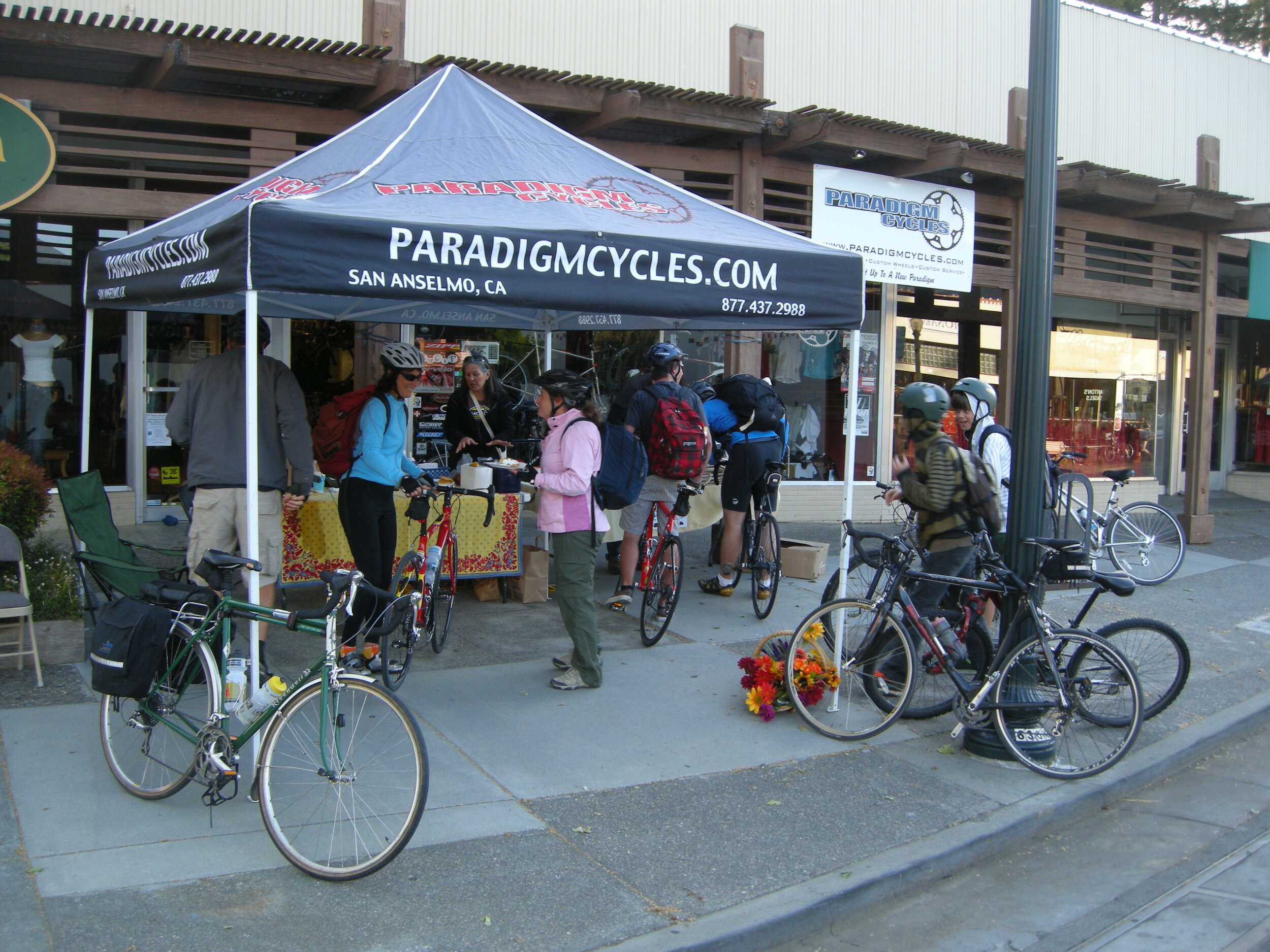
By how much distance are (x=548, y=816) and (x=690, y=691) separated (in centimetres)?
186

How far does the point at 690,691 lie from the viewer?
6.07m

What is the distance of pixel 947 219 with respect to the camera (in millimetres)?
11820

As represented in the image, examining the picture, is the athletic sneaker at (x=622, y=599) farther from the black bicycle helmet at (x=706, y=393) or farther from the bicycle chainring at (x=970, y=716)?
the bicycle chainring at (x=970, y=716)

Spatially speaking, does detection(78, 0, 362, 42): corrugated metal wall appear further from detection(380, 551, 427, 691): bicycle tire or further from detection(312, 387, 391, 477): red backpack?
detection(380, 551, 427, 691): bicycle tire

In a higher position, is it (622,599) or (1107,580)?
(1107,580)

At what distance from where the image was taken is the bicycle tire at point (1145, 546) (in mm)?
10070

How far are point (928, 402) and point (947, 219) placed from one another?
7234mm

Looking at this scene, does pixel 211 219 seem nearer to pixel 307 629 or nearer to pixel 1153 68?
pixel 307 629

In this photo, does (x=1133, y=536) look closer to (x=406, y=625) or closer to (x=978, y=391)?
(x=978, y=391)

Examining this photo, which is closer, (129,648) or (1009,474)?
(129,648)

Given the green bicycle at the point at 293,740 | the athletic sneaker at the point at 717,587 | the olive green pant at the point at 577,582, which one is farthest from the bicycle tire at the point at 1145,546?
the green bicycle at the point at 293,740

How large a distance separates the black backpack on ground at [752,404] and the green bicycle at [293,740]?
4.25 m

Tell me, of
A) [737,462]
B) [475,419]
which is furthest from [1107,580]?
[475,419]

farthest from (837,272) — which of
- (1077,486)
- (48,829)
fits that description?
(1077,486)
